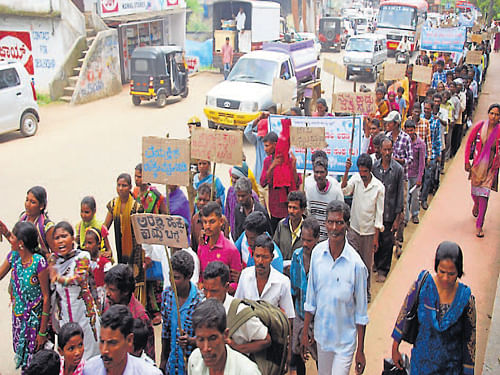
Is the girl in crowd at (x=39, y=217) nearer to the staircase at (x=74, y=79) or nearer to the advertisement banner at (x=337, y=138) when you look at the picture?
the advertisement banner at (x=337, y=138)

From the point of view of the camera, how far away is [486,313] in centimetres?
571

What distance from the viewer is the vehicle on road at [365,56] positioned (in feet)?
78.9

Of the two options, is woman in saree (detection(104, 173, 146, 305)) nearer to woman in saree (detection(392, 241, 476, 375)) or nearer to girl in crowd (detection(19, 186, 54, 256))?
girl in crowd (detection(19, 186, 54, 256))

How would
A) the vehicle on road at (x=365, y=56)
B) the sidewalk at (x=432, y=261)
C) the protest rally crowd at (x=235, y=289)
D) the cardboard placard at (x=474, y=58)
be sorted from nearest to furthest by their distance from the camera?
the protest rally crowd at (x=235, y=289) < the sidewalk at (x=432, y=261) < the cardboard placard at (x=474, y=58) < the vehicle on road at (x=365, y=56)

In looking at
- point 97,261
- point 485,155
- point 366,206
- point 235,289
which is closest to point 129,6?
point 485,155

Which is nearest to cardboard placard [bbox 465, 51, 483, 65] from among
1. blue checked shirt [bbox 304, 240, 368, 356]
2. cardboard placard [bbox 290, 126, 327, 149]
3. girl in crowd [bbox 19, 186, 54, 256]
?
cardboard placard [bbox 290, 126, 327, 149]

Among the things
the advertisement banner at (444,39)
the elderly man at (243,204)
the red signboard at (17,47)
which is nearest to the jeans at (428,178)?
the elderly man at (243,204)

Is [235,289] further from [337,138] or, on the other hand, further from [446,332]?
[337,138]

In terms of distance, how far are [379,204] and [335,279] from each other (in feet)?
7.09

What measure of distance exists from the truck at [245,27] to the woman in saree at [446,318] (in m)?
22.9

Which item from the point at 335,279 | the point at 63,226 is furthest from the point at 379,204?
the point at 63,226

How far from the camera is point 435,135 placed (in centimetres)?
898

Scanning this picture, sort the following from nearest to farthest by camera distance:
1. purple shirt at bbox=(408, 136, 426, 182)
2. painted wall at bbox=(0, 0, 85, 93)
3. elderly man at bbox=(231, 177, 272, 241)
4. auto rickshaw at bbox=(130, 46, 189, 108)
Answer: elderly man at bbox=(231, 177, 272, 241) < purple shirt at bbox=(408, 136, 426, 182) < auto rickshaw at bbox=(130, 46, 189, 108) < painted wall at bbox=(0, 0, 85, 93)

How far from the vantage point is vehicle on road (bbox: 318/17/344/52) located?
117 feet
